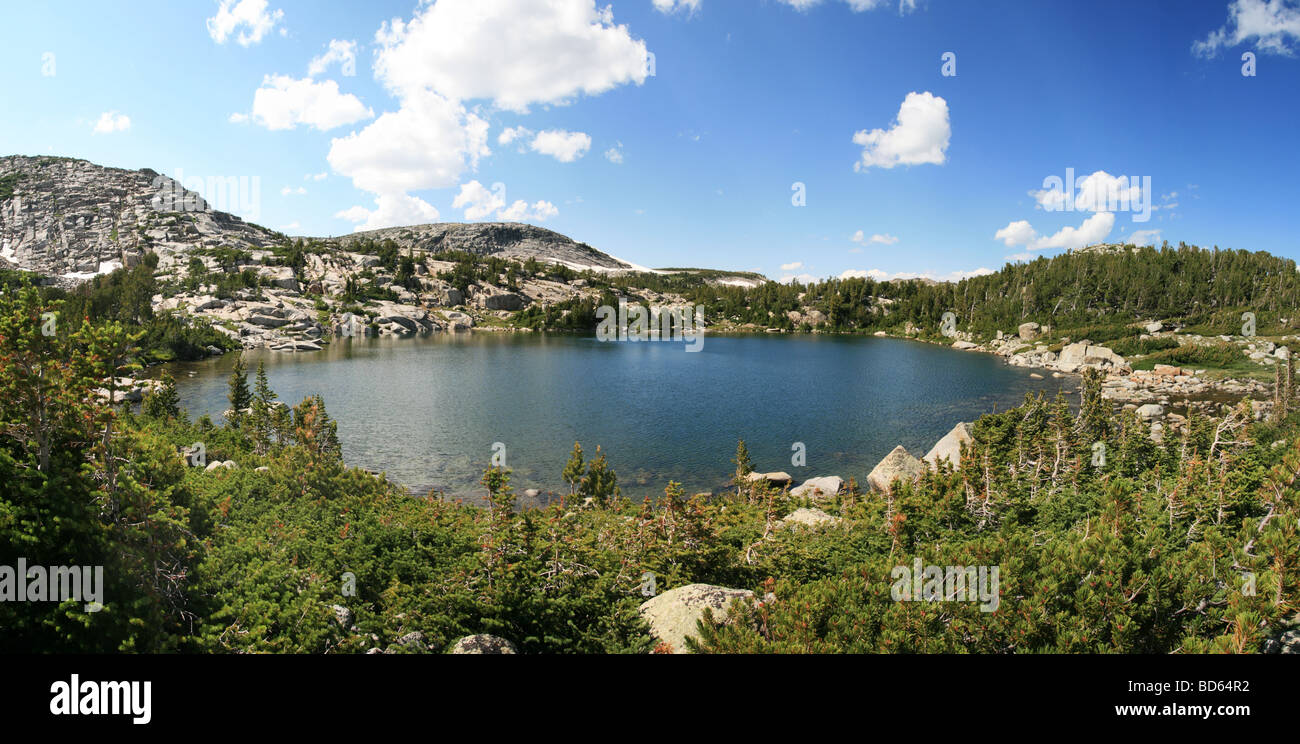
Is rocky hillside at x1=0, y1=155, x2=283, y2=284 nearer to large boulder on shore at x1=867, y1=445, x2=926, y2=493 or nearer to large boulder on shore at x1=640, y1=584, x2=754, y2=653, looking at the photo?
large boulder on shore at x1=867, y1=445, x2=926, y2=493

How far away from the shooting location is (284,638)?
7.87m

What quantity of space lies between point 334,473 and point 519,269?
175255mm

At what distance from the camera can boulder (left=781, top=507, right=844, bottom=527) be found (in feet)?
62.1

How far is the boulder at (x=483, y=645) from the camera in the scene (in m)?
8.52

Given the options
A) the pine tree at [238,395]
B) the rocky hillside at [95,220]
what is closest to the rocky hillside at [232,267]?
the rocky hillside at [95,220]

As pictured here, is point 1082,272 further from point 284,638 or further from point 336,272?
point 336,272

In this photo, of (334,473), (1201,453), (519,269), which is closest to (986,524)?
(1201,453)

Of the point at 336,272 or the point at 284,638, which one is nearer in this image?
the point at 284,638

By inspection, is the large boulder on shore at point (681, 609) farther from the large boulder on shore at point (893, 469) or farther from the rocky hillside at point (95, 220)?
the rocky hillside at point (95, 220)

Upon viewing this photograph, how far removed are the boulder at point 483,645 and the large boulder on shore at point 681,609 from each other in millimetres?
2505
